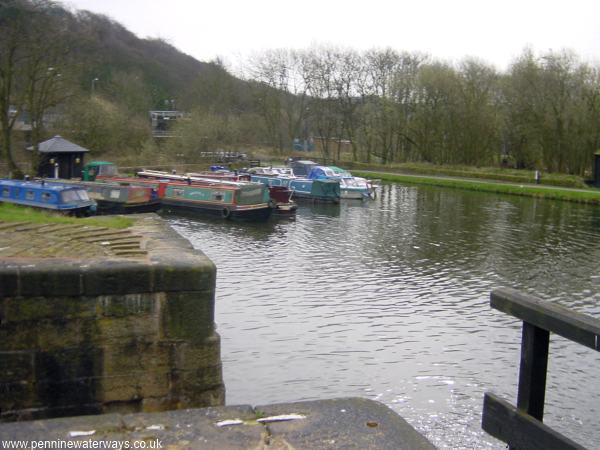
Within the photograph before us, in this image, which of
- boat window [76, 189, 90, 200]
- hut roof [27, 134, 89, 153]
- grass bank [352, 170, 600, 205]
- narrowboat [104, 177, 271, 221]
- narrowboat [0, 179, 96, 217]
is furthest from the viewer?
grass bank [352, 170, 600, 205]

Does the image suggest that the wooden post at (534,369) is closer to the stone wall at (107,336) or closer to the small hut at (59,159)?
the stone wall at (107,336)

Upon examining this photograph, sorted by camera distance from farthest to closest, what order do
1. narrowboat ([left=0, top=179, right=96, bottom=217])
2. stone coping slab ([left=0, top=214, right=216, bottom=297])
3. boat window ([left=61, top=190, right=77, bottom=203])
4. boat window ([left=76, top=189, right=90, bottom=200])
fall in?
boat window ([left=76, top=189, right=90, bottom=200]) → boat window ([left=61, top=190, right=77, bottom=203]) → narrowboat ([left=0, top=179, right=96, bottom=217]) → stone coping slab ([left=0, top=214, right=216, bottom=297])

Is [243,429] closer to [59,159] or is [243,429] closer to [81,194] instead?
[81,194]

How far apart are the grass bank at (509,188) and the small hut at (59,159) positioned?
23327mm

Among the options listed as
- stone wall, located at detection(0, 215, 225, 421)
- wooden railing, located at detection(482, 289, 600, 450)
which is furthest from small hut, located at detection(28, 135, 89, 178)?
wooden railing, located at detection(482, 289, 600, 450)

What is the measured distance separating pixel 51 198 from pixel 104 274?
56.5ft

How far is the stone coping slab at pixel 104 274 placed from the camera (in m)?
5.47

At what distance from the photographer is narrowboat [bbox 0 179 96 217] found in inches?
852

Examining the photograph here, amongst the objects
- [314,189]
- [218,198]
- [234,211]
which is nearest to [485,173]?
[314,189]

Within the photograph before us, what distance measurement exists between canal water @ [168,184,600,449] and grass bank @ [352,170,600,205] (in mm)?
10063

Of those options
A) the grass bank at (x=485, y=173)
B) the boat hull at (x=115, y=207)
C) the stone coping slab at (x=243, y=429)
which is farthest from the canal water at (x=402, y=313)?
the grass bank at (x=485, y=173)

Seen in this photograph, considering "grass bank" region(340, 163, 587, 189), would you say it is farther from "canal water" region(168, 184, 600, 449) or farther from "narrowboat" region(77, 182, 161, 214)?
"narrowboat" region(77, 182, 161, 214)

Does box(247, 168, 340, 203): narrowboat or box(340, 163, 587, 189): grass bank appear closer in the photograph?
box(247, 168, 340, 203): narrowboat

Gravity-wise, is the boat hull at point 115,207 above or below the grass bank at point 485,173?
below
